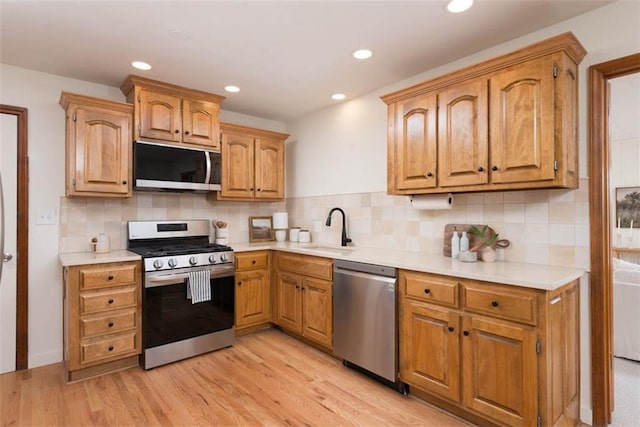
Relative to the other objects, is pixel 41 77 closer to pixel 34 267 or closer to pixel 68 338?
pixel 34 267

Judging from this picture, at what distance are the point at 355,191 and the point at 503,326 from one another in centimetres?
200

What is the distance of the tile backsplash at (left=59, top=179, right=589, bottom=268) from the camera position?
7.11 feet

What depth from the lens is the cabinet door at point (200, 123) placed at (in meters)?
3.24

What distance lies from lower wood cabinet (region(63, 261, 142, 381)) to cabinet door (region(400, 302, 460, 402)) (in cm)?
209

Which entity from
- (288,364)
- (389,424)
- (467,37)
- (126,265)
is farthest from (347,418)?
(467,37)

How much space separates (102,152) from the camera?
2.87 metres

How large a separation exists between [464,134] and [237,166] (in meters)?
2.33

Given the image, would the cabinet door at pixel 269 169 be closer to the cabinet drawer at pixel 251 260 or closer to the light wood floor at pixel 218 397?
the cabinet drawer at pixel 251 260

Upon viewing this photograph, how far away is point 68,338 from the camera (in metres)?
2.52

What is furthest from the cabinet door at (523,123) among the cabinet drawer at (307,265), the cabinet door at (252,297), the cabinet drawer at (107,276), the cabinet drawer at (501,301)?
the cabinet drawer at (107,276)

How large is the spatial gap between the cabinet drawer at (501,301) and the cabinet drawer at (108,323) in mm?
2483

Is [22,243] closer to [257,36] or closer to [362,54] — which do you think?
[257,36]

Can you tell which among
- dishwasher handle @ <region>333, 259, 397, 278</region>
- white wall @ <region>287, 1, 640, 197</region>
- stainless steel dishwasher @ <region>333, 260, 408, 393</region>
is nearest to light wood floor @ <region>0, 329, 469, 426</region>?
stainless steel dishwasher @ <region>333, 260, 408, 393</region>

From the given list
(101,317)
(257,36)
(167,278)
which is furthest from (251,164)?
(101,317)
